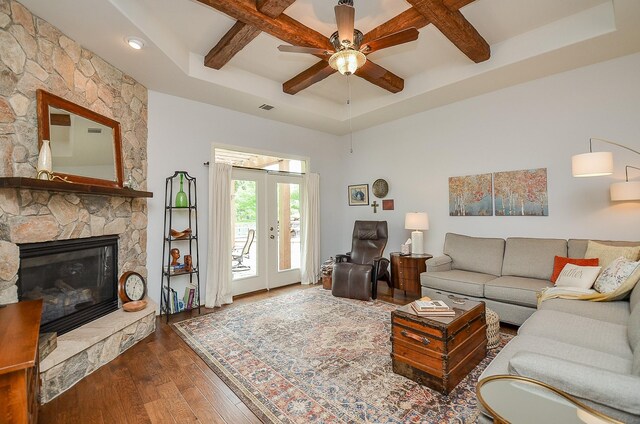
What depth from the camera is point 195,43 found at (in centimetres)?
323

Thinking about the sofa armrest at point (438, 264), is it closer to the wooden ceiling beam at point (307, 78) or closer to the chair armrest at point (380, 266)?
the chair armrest at point (380, 266)

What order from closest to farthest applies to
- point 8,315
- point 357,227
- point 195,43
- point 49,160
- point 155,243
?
point 8,315
point 49,160
point 195,43
point 155,243
point 357,227

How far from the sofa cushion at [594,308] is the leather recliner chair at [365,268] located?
2054 mm

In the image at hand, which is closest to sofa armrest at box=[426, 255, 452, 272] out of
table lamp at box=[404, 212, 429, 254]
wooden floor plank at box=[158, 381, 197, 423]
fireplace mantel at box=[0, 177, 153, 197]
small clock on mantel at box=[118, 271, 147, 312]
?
table lamp at box=[404, 212, 429, 254]

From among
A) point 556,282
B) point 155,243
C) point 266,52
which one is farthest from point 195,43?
point 556,282

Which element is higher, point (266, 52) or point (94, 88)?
point (266, 52)

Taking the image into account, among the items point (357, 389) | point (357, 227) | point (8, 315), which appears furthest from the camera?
point (357, 227)

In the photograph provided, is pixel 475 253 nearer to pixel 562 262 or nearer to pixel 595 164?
pixel 562 262

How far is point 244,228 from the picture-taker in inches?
182

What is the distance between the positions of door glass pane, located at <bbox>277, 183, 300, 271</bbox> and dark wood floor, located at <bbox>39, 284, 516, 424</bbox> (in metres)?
2.50

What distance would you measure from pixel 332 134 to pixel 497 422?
17.6ft

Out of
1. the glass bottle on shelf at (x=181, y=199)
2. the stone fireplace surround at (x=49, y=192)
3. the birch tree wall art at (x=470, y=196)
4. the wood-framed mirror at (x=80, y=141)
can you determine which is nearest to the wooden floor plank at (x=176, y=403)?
the stone fireplace surround at (x=49, y=192)

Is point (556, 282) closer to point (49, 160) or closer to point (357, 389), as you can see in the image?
point (357, 389)

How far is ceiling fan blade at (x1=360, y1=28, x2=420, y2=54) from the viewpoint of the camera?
7.79ft
